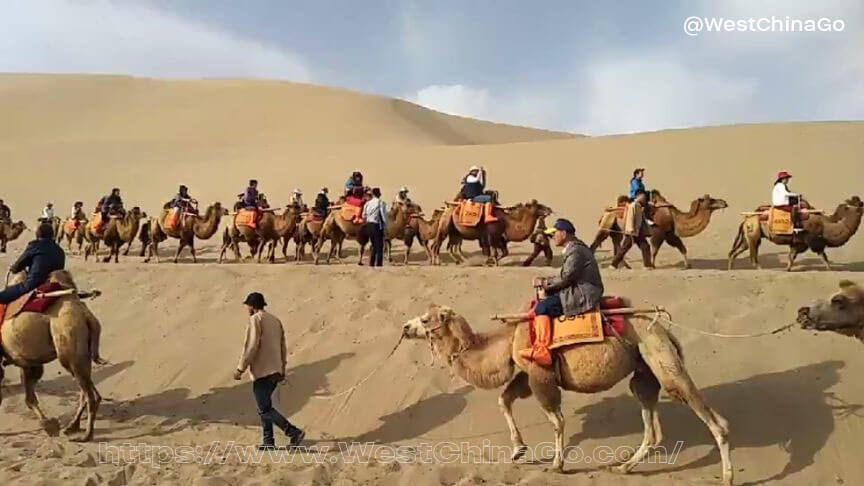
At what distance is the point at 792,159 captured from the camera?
34.7 meters

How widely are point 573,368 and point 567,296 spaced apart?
70cm

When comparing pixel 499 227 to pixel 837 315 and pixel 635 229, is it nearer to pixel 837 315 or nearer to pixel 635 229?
pixel 635 229

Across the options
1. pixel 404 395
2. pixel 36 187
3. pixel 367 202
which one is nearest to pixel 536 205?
pixel 367 202

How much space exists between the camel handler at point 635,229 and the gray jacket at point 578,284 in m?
7.66

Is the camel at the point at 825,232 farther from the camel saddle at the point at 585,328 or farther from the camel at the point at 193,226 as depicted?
the camel at the point at 193,226

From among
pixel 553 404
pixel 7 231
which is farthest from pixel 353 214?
pixel 7 231

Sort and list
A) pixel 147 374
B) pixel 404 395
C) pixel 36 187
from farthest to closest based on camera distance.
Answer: pixel 36 187
pixel 147 374
pixel 404 395

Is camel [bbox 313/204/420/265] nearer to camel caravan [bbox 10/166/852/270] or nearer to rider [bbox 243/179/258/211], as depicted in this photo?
camel caravan [bbox 10/166/852/270]

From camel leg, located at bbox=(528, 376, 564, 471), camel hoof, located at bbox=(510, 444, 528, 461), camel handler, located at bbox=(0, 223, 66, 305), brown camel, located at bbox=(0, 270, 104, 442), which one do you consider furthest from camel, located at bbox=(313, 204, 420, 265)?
camel leg, located at bbox=(528, 376, 564, 471)

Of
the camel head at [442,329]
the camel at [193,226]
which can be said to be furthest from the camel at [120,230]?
the camel head at [442,329]

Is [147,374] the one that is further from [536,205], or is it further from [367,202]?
[536,205]

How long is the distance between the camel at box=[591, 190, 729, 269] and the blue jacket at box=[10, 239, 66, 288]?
9910 mm

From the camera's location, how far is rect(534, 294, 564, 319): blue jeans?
7.89 meters

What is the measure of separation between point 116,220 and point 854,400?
62.8 ft
